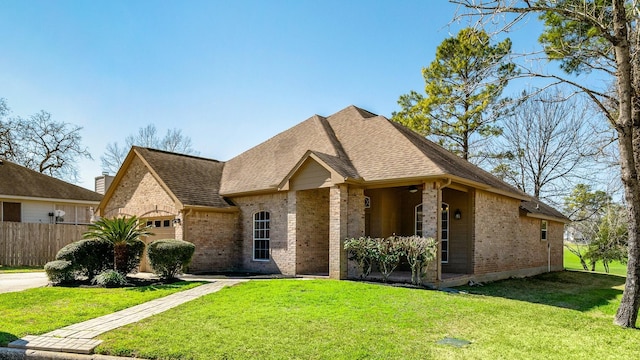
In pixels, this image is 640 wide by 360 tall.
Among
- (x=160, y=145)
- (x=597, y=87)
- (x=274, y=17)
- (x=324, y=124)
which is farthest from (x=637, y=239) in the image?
(x=160, y=145)

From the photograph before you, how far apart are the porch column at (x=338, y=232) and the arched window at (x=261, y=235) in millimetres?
3635

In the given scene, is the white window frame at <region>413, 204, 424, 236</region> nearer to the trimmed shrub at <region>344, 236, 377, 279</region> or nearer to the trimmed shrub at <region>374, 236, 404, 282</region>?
the trimmed shrub at <region>344, 236, 377, 279</region>

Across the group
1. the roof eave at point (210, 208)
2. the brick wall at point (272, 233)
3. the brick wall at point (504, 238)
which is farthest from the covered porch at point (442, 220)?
the roof eave at point (210, 208)

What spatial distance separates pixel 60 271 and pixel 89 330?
6046 millimetres

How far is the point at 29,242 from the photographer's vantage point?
20016 mm

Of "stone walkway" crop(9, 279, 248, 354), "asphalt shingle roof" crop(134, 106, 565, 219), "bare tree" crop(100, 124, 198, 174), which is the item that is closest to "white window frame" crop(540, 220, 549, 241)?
"asphalt shingle roof" crop(134, 106, 565, 219)

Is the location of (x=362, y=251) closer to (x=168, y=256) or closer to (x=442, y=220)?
(x=442, y=220)

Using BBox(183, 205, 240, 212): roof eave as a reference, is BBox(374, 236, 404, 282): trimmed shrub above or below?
below

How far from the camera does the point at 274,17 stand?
14.1 m

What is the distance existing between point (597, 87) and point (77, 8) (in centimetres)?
1725

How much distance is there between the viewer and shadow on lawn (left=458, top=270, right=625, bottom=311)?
12.1 metres

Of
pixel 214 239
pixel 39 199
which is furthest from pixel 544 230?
pixel 39 199

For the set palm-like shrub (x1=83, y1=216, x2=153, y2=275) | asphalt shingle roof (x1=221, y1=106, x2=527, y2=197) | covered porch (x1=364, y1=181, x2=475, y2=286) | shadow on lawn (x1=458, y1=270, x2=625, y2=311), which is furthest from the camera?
covered porch (x1=364, y1=181, x2=475, y2=286)

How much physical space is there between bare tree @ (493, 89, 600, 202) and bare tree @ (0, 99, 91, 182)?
3470 centimetres
